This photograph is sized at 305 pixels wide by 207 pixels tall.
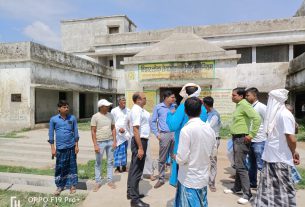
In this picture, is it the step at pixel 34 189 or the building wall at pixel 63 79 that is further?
the building wall at pixel 63 79

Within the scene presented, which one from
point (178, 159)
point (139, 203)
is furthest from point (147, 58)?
point (178, 159)

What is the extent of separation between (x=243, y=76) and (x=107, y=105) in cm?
1621

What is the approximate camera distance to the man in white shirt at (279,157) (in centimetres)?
321

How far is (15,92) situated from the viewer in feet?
42.2

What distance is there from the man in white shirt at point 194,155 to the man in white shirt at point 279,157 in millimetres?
1022

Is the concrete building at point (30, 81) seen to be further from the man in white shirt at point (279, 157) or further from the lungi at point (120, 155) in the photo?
the man in white shirt at point (279, 157)

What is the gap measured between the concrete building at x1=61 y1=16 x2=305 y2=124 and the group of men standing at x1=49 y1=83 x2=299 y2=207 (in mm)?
6708

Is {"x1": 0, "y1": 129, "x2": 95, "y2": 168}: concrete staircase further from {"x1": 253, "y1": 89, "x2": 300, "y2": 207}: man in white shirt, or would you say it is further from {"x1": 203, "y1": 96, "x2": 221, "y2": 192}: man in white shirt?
{"x1": 253, "y1": 89, "x2": 300, "y2": 207}: man in white shirt

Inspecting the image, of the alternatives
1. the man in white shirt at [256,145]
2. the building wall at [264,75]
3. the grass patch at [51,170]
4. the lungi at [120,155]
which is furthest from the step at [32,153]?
the building wall at [264,75]

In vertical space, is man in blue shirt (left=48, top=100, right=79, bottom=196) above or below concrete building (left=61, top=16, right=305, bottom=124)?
below

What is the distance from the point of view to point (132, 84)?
12461mm

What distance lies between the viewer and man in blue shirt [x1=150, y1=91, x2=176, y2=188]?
15.9ft

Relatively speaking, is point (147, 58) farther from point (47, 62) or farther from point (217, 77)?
point (47, 62)

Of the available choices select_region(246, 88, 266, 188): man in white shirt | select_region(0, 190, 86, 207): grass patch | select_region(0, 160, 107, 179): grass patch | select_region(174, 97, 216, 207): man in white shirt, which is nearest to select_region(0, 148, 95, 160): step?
select_region(0, 160, 107, 179): grass patch
